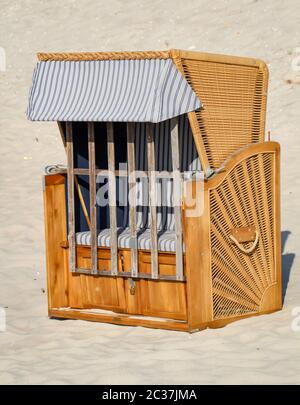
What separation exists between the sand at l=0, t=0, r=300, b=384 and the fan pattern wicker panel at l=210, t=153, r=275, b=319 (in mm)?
211

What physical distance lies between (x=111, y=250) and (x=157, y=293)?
1.66 feet

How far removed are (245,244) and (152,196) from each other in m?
0.87

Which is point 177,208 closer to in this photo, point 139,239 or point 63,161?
point 139,239

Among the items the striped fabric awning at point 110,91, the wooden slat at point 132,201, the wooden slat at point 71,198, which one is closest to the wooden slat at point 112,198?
the wooden slat at point 132,201

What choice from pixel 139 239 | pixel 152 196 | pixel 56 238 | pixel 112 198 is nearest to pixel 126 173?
pixel 112 198

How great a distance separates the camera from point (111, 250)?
26.0 ft

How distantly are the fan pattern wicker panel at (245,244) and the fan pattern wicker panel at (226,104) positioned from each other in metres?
0.22

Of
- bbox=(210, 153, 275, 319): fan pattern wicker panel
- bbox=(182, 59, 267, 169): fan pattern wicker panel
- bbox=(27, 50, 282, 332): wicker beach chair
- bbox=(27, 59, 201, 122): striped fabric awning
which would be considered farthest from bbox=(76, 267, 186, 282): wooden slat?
bbox=(27, 59, 201, 122): striped fabric awning

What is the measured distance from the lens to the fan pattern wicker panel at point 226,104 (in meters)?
7.57

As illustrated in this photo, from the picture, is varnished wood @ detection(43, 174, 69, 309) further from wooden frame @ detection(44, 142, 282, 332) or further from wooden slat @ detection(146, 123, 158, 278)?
wooden slat @ detection(146, 123, 158, 278)

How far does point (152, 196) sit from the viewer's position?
7.63 metres
